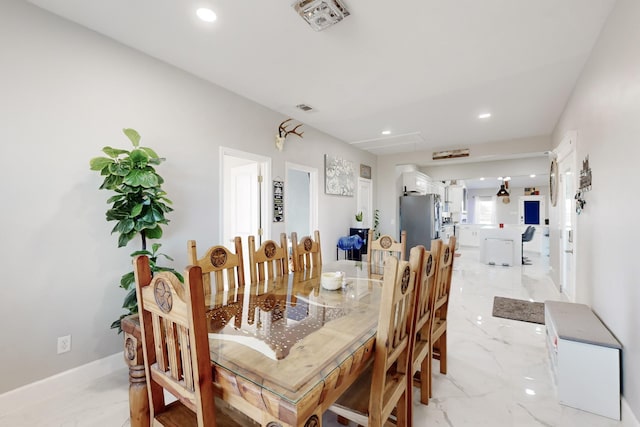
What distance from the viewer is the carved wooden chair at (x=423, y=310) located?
138cm

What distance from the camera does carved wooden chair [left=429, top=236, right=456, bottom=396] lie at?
1.86m

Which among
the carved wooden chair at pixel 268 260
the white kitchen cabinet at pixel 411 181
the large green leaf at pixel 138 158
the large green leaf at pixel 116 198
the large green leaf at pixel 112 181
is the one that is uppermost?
the white kitchen cabinet at pixel 411 181

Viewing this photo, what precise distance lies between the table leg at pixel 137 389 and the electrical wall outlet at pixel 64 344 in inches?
56.6

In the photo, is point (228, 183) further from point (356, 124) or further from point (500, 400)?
point (500, 400)

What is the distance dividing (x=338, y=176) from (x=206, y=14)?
349 cm

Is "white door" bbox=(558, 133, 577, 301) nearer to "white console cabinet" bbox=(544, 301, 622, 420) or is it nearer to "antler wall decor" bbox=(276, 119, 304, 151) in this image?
"white console cabinet" bbox=(544, 301, 622, 420)

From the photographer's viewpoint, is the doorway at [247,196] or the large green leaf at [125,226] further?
the doorway at [247,196]

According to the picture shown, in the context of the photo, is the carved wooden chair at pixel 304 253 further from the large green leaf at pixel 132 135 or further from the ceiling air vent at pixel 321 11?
the ceiling air vent at pixel 321 11

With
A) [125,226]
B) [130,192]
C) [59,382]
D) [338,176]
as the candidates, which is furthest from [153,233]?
[338,176]

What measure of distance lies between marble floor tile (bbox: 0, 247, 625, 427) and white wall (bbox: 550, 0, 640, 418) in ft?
1.62

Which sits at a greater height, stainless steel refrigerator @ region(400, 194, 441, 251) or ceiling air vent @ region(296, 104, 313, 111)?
ceiling air vent @ region(296, 104, 313, 111)

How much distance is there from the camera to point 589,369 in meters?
1.81

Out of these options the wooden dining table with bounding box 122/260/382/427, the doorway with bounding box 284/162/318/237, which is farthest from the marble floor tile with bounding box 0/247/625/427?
the doorway with bounding box 284/162/318/237

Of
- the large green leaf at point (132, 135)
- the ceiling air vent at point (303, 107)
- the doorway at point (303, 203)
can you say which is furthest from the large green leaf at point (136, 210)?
the doorway at point (303, 203)
